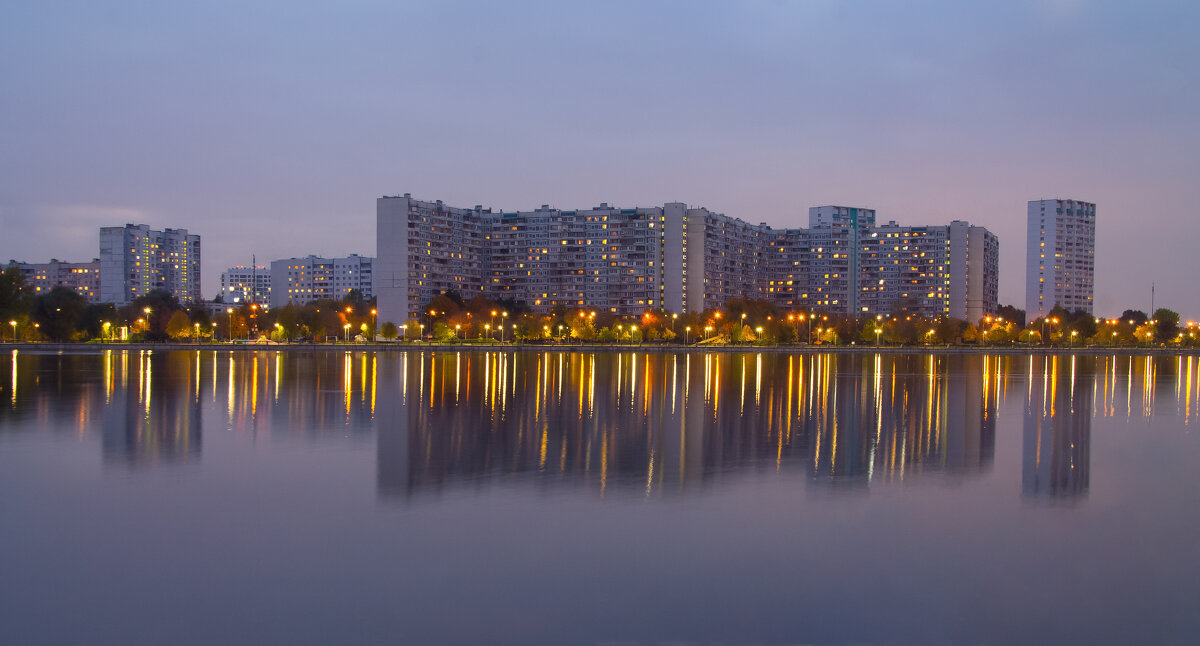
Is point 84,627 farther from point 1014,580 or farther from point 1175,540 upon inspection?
point 1175,540

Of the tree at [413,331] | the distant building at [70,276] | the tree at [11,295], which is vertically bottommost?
the tree at [413,331]

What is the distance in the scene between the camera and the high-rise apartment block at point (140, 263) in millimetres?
152375

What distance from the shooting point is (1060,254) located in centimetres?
15788

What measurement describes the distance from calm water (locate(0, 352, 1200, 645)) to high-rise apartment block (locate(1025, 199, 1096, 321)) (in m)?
163

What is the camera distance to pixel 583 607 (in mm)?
5574

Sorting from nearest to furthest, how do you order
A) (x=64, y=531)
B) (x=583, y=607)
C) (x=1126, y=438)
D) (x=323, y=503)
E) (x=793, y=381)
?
(x=583, y=607) → (x=64, y=531) → (x=323, y=503) → (x=1126, y=438) → (x=793, y=381)

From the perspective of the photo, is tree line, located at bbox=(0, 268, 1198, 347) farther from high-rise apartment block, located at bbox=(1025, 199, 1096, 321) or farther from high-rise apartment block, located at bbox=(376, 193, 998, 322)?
high-rise apartment block, located at bbox=(1025, 199, 1096, 321)

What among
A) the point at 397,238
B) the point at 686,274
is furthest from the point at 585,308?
the point at 397,238

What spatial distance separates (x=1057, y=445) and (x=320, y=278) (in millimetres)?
173197

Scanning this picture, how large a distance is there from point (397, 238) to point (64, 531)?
10004cm

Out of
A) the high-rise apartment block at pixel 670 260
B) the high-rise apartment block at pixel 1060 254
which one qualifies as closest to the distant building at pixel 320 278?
the high-rise apartment block at pixel 670 260

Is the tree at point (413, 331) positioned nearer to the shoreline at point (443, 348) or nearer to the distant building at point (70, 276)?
the shoreline at point (443, 348)

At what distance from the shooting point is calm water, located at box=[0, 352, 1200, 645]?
538 centimetres

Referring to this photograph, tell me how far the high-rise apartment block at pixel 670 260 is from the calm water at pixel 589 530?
9267 cm
